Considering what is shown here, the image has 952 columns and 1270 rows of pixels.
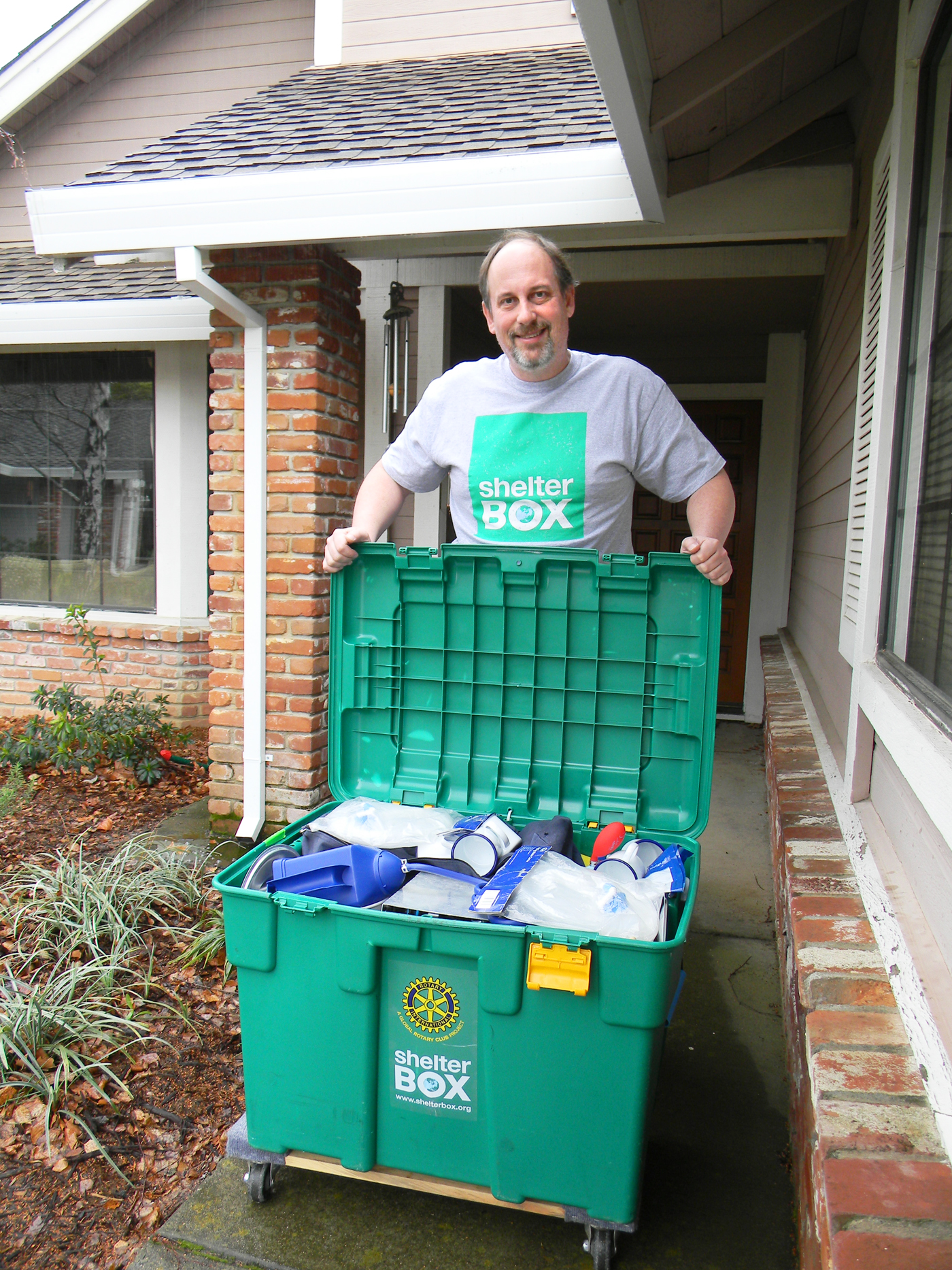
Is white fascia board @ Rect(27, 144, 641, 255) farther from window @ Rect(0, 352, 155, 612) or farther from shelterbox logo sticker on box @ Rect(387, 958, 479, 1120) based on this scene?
shelterbox logo sticker on box @ Rect(387, 958, 479, 1120)

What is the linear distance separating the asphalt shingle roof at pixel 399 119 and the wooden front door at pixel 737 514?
8.61 ft

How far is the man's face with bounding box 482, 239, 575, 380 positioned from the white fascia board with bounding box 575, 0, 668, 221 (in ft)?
1.76

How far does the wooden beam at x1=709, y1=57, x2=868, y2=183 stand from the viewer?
3.38 meters

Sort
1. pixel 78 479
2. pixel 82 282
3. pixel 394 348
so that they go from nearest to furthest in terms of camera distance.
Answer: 1. pixel 394 348
2. pixel 82 282
3. pixel 78 479

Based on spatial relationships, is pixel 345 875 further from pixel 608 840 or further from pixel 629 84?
pixel 629 84

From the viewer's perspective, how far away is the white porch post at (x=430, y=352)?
4.82 m

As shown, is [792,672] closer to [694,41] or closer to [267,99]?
[694,41]

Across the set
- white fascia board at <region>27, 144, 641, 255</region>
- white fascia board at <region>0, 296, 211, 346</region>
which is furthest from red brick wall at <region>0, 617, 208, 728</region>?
white fascia board at <region>27, 144, 641, 255</region>

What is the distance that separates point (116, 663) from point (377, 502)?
428cm

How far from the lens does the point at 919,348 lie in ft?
6.35

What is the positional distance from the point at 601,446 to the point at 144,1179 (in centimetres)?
201

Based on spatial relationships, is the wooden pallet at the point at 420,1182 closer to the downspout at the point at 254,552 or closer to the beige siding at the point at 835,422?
the beige siding at the point at 835,422

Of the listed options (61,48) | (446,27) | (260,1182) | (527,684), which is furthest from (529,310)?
(61,48)

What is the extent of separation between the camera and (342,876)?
1.71m
